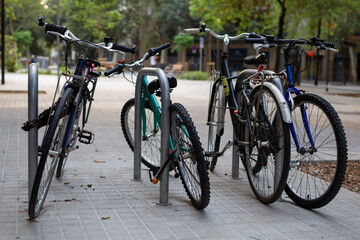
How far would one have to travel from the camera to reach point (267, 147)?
4781 mm

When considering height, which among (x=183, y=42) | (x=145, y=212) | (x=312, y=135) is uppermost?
(x=183, y=42)

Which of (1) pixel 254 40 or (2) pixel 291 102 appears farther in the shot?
(1) pixel 254 40

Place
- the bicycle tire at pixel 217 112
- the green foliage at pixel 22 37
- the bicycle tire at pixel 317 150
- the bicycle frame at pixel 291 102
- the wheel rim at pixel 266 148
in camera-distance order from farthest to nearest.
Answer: the green foliage at pixel 22 37
the bicycle tire at pixel 217 112
the bicycle frame at pixel 291 102
the wheel rim at pixel 266 148
the bicycle tire at pixel 317 150

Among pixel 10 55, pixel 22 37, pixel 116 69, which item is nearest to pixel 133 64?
pixel 116 69

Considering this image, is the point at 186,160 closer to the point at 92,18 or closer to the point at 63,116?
the point at 63,116

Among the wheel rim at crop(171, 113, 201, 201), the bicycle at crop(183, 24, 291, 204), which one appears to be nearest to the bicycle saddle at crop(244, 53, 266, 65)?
the bicycle at crop(183, 24, 291, 204)

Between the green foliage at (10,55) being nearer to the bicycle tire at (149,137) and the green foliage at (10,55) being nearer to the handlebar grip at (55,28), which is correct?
the bicycle tire at (149,137)

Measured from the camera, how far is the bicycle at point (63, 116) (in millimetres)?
4176

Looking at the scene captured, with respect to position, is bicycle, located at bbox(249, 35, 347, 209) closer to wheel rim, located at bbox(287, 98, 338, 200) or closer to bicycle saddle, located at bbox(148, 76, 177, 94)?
wheel rim, located at bbox(287, 98, 338, 200)

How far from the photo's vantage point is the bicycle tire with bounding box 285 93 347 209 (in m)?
4.42

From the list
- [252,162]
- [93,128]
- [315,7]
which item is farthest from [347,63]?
[252,162]

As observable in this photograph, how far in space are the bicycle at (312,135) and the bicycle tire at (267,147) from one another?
17 cm

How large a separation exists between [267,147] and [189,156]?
64 centimetres

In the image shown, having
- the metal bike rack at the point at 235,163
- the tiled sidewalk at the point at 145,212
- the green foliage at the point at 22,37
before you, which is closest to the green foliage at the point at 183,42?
the green foliage at the point at 22,37
